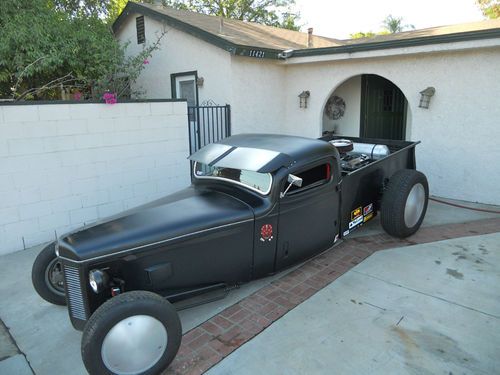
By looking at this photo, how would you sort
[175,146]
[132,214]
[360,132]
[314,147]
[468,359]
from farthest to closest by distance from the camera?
[360,132] < [175,146] < [314,147] < [132,214] < [468,359]

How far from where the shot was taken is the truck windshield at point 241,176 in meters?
3.53

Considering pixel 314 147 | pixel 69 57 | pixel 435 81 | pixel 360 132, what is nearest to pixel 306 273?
pixel 314 147

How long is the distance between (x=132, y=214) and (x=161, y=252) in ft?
1.65

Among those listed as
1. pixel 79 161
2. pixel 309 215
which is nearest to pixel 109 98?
pixel 79 161

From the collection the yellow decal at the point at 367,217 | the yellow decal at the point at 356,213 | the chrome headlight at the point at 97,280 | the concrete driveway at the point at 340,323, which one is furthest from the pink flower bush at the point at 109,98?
the yellow decal at the point at 367,217

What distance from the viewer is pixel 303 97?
8203 millimetres

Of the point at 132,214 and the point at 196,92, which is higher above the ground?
the point at 196,92

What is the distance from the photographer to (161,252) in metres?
2.92

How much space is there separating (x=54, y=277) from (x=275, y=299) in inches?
Answer: 79.7

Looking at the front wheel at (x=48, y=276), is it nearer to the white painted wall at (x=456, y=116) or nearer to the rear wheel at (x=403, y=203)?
the rear wheel at (x=403, y=203)

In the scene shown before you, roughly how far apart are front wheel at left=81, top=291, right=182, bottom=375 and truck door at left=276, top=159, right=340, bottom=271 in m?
1.40

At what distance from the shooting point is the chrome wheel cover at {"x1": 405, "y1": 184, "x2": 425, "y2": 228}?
4.72 metres

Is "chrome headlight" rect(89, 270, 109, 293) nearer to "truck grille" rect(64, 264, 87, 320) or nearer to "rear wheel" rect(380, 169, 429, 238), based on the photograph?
"truck grille" rect(64, 264, 87, 320)

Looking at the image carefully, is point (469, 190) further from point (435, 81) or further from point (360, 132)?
point (360, 132)
